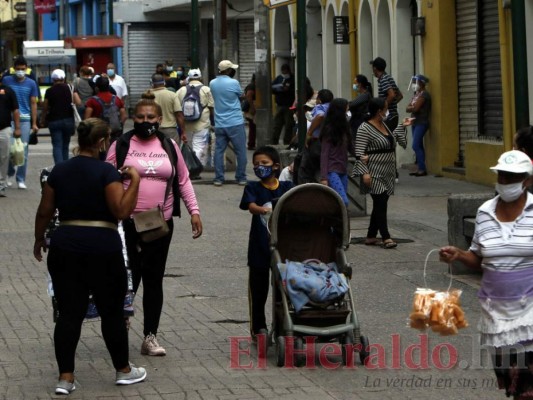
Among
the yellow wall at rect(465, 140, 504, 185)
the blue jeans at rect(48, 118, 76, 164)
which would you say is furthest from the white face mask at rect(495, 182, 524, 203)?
the blue jeans at rect(48, 118, 76, 164)

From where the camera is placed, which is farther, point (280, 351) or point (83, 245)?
point (280, 351)

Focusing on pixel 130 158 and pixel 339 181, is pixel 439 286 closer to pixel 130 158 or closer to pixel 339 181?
pixel 339 181

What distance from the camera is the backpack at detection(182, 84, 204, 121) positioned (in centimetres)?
2112

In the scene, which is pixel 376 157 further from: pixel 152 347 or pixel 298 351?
pixel 298 351

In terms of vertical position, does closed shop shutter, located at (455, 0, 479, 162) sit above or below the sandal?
above

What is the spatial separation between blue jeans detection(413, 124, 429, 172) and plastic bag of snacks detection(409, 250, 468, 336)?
15365 millimetres

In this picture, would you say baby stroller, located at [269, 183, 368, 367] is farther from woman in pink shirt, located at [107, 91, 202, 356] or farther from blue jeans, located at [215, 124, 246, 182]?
blue jeans, located at [215, 124, 246, 182]

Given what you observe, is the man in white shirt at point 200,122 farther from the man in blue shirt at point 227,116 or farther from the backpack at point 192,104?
the man in blue shirt at point 227,116

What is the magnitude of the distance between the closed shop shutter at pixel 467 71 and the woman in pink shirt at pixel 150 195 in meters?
12.8

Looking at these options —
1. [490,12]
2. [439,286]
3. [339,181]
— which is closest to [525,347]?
[439,286]

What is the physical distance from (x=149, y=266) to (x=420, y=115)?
44.6 ft

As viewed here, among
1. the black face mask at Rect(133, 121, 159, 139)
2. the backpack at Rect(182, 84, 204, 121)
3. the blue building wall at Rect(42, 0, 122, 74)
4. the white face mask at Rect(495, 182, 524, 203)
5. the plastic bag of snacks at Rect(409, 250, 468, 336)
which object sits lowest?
the plastic bag of snacks at Rect(409, 250, 468, 336)

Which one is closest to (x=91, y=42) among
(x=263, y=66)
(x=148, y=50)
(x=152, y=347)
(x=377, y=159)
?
(x=148, y=50)

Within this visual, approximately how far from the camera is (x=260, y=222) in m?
8.95
